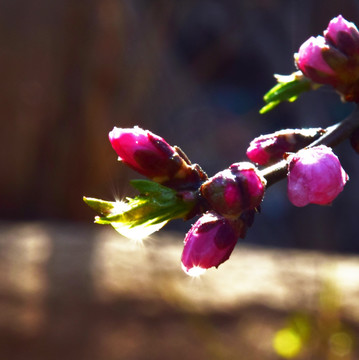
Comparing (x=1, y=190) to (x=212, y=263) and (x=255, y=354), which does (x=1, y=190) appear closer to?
(x=255, y=354)

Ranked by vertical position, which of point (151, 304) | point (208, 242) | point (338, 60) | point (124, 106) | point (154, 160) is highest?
point (124, 106)

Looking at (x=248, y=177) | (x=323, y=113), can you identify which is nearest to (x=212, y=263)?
(x=248, y=177)

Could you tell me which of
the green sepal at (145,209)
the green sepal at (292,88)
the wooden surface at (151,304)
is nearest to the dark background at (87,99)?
the wooden surface at (151,304)

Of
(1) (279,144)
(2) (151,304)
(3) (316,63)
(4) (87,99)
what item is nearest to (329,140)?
(1) (279,144)

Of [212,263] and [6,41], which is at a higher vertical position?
[6,41]

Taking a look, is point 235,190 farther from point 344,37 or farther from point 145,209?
point 344,37

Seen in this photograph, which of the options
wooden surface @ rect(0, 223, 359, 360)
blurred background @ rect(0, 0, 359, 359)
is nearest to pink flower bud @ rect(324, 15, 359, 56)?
wooden surface @ rect(0, 223, 359, 360)
